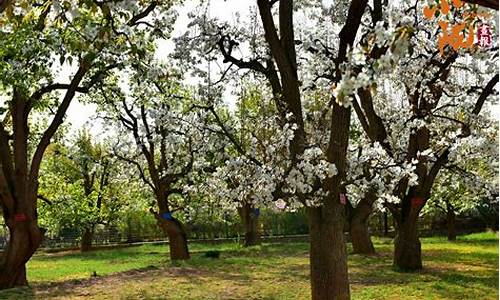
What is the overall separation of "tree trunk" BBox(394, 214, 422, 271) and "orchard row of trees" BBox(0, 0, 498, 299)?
0.10 feet

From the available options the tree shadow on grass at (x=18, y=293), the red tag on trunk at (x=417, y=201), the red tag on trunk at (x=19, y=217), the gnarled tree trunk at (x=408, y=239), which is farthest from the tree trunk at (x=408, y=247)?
the red tag on trunk at (x=19, y=217)

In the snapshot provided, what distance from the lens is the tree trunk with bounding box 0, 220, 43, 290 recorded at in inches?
464

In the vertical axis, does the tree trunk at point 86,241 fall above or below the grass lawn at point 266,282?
above

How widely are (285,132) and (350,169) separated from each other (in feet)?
4.75

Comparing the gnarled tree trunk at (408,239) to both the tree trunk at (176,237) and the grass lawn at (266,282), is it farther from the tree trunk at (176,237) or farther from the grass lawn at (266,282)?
the tree trunk at (176,237)

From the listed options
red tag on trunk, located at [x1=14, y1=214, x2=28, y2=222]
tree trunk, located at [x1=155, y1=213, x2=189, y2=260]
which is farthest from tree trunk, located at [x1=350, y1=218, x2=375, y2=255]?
red tag on trunk, located at [x1=14, y1=214, x2=28, y2=222]

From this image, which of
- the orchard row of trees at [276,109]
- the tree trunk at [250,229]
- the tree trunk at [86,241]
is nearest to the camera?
the orchard row of trees at [276,109]

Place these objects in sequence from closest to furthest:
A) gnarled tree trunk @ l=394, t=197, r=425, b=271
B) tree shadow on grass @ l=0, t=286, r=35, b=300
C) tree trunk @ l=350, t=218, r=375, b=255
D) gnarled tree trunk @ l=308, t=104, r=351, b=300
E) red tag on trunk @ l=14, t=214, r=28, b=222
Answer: gnarled tree trunk @ l=308, t=104, r=351, b=300 → tree shadow on grass @ l=0, t=286, r=35, b=300 → red tag on trunk @ l=14, t=214, r=28, b=222 → gnarled tree trunk @ l=394, t=197, r=425, b=271 → tree trunk @ l=350, t=218, r=375, b=255

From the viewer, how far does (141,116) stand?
56.6 feet

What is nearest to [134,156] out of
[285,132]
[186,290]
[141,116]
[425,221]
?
[141,116]

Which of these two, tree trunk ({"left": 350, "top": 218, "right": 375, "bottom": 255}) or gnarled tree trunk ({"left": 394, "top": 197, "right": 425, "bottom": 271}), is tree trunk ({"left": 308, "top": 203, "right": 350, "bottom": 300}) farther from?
tree trunk ({"left": 350, "top": 218, "right": 375, "bottom": 255})

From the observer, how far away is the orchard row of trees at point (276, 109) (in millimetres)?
5973

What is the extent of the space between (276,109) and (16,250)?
6.44m

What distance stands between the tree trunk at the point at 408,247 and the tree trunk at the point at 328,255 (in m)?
6.16
